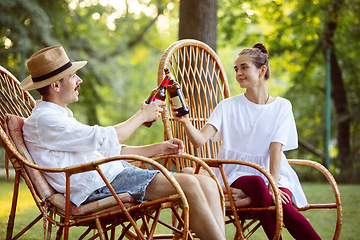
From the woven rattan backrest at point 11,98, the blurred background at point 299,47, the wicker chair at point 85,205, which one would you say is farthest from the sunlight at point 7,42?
the wicker chair at point 85,205

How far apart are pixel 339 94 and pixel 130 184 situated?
23.0 feet

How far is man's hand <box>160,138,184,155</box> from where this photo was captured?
214 cm

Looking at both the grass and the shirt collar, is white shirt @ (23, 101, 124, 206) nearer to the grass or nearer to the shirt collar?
the shirt collar

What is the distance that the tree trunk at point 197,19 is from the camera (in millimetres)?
3809

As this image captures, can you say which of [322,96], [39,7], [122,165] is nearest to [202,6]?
[122,165]

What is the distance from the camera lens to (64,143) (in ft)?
5.85

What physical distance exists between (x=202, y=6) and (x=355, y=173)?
183 inches

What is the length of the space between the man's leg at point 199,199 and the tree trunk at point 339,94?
639 cm

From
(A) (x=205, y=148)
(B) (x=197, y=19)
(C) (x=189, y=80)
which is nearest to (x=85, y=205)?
(A) (x=205, y=148)

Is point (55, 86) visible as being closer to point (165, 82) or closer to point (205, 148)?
point (165, 82)

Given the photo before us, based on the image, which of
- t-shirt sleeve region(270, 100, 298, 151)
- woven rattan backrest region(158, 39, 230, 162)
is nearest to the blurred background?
woven rattan backrest region(158, 39, 230, 162)

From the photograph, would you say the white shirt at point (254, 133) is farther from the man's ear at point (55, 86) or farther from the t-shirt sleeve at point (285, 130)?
the man's ear at point (55, 86)

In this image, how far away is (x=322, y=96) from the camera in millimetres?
8641

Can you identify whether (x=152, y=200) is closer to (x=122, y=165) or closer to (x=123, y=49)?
(x=122, y=165)
